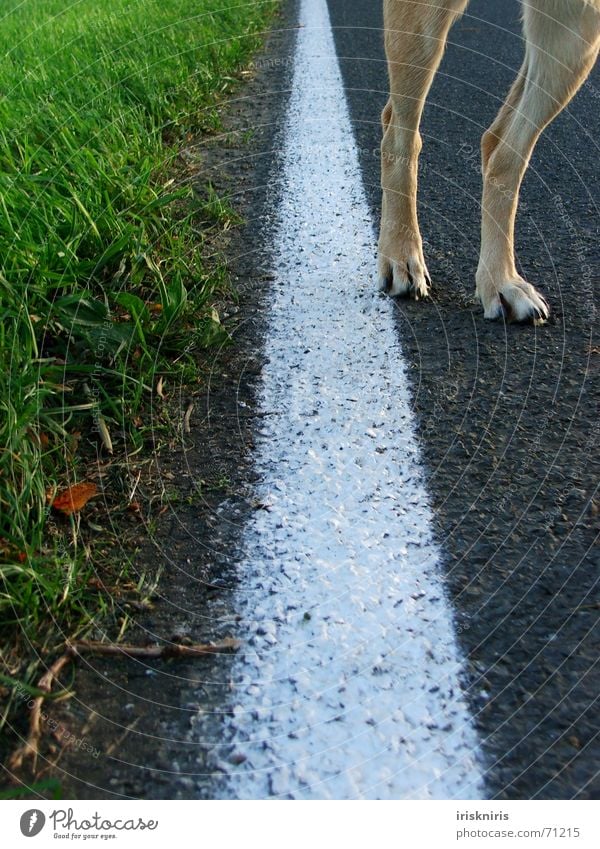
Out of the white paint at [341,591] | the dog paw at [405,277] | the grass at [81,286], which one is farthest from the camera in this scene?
the dog paw at [405,277]

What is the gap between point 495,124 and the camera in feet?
8.95

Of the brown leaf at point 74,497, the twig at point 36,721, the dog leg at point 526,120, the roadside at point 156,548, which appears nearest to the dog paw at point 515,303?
the dog leg at point 526,120

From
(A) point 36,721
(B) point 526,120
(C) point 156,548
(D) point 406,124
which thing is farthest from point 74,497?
(B) point 526,120

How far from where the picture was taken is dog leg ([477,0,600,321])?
2.25 metres

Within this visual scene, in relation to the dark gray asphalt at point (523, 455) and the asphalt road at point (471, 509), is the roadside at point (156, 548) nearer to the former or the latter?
the asphalt road at point (471, 509)

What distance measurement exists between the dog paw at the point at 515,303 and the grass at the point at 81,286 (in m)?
0.73

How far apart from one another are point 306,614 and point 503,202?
1.57 meters

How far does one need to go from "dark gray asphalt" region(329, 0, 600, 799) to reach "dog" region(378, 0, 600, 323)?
0.09 metres

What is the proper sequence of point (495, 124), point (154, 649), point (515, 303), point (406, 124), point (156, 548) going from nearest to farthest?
point (154, 649), point (156, 548), point (515, 303), point (406, 124), point (495, 124)

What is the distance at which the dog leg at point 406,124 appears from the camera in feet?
7.77

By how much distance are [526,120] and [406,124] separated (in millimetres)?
341

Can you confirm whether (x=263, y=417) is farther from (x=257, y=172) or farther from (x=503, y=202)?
(x=257, y=172)

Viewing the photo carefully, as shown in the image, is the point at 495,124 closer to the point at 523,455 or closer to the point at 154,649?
the point at 523,455
